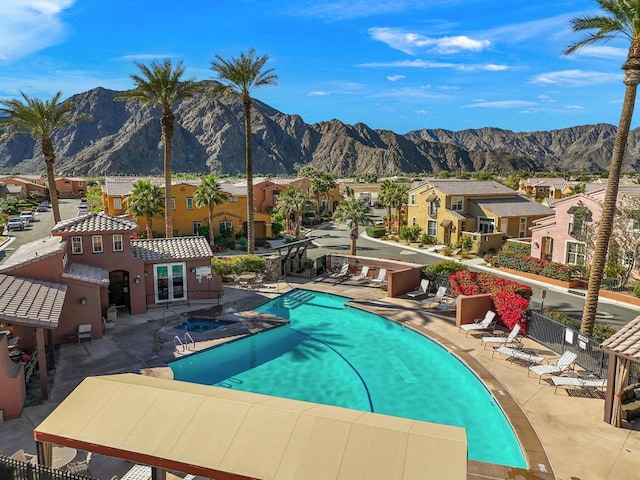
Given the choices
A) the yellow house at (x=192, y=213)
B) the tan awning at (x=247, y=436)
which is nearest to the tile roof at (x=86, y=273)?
the tan awning at (x=247, y=436)

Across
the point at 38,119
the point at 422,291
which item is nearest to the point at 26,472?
the point at 422,291

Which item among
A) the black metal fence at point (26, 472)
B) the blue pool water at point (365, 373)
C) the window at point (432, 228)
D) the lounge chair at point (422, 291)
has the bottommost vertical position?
the blue pool water at point (365, 373)

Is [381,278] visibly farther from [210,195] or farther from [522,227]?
[522,227]

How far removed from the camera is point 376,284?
29234 mm

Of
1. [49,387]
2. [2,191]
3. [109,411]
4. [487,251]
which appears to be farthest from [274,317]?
[2,191]

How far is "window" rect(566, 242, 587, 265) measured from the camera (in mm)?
33344

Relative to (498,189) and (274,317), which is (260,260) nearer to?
(274,317)

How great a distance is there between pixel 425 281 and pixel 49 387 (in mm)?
18864

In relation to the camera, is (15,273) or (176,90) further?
(176,90)

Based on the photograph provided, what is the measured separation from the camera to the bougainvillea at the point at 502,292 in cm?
2041

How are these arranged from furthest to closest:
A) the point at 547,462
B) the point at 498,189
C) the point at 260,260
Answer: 1. the point at 498,189
2. the point at 260,260
3. the point at 547,462

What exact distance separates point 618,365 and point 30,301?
1841cm

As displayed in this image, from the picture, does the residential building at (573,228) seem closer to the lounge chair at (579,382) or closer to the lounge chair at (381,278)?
the lounge chair at (381,278)

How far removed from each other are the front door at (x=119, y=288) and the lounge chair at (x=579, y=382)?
19560mm
